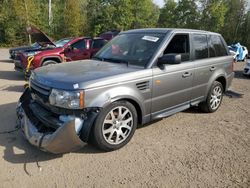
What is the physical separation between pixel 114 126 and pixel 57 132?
3.00 ft

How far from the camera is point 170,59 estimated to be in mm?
4238

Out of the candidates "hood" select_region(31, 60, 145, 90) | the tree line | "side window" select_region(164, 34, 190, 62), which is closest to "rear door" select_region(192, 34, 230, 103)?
"side window" select_region(164, 34, 190, 62)

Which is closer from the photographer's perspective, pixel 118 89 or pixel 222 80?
pixel 118 89

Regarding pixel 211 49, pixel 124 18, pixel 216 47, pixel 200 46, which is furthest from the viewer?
pixel 124 18

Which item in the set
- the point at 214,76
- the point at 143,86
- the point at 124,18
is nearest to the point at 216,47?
the point at 214,76

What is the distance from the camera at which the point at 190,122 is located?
5.33 meters

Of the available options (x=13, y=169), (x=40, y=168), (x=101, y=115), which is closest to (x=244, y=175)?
(x=101, y=115)

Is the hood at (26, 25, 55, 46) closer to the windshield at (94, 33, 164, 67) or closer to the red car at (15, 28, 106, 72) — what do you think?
the red car at (15, 28, 106, 72)

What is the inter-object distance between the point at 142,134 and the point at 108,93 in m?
1.25

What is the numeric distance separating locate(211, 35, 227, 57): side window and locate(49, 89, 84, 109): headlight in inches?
137

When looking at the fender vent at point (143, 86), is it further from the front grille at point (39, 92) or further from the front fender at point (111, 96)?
the front grille at point (39, 92)

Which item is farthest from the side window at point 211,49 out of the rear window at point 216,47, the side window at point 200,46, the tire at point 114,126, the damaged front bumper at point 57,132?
the damaged front bumper at point 57,132

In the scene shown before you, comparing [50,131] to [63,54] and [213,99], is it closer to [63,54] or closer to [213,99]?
[213,99]

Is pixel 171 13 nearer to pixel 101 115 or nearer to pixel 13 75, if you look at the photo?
pixel 13 75
